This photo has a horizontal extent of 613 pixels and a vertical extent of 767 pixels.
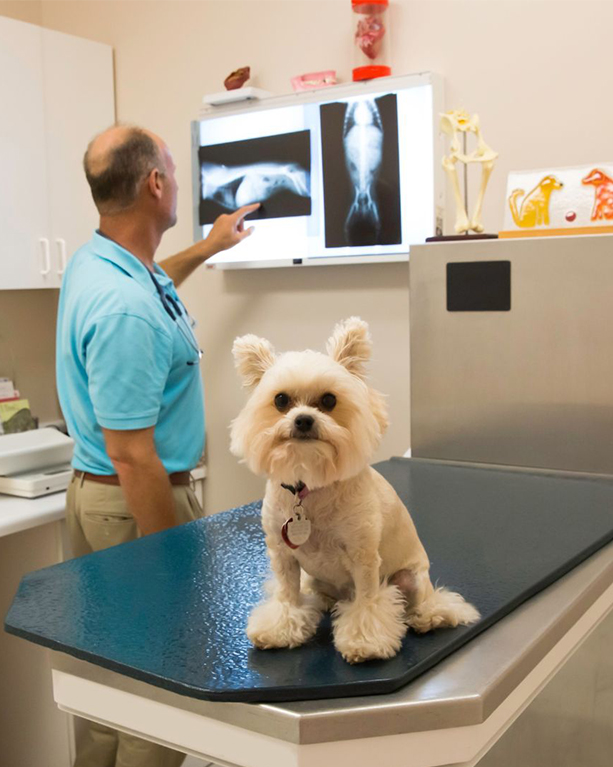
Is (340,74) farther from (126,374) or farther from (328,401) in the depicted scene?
(328,401)

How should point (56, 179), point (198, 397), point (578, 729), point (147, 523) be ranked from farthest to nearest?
point (56, 179) → point (198, 397) → point (147, 523) → point (578, 729)

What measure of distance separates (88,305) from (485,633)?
1224mm

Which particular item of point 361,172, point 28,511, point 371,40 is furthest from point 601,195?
point 28,511

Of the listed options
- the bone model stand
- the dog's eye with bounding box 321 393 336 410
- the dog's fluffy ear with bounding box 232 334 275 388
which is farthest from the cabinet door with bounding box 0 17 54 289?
the dog's eye with bounding box 321 393 336 410

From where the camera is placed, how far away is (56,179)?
297 centimetres

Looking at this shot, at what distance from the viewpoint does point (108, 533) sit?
2053 mm

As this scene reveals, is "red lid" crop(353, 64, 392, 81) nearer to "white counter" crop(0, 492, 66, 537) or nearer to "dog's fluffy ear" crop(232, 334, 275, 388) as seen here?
"white counter" crop(0, 492, 66, 537)

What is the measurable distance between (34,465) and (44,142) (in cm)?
112

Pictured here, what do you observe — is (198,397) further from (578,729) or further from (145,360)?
(578,729)

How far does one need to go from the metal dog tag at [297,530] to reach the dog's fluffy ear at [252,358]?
159mm

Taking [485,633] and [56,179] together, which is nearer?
[485,633]

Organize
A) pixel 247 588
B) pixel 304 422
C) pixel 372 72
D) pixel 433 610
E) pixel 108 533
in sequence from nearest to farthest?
pixel 304 422 → pixel 433 610 → pixel 247 588 → pixel 108 533 → pixel 372 72

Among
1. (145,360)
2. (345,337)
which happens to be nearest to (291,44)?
(145,360)

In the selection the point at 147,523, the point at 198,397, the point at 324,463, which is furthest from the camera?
the point at 198,397
